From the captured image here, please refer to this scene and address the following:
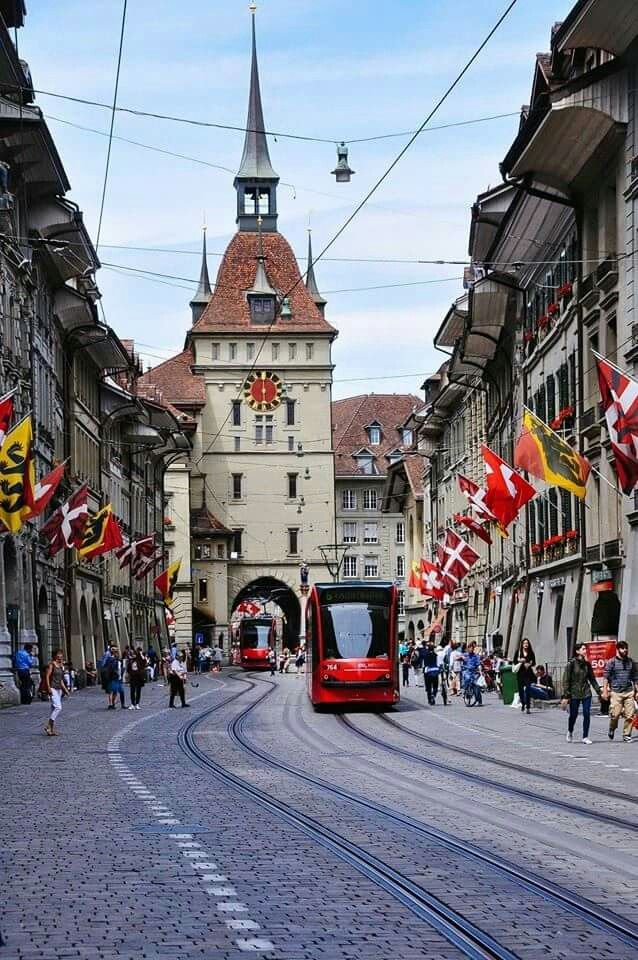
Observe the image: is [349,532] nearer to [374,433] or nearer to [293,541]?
[374,433]

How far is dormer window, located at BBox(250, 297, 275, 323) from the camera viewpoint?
12506 cm

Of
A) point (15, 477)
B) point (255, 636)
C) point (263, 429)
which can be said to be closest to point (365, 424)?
point (263, 429)

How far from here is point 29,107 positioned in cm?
4388

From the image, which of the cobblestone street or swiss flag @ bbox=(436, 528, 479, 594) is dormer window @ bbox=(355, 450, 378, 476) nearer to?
swiss flag @ bbox=(436, 528, 479, 594)

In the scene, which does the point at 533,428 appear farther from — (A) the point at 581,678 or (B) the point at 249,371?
(B) the point at 249,371

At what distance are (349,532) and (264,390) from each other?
17.7 meters

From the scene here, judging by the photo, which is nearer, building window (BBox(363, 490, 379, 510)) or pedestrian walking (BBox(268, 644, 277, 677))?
pedestrian walking (BBox(268, 644, 277, 677))

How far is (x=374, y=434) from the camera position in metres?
146

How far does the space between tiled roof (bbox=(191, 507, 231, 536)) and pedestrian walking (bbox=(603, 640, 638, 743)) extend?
91.7 meters

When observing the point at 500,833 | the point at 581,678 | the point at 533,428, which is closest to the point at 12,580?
the point at 533,428

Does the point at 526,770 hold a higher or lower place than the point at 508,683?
lower

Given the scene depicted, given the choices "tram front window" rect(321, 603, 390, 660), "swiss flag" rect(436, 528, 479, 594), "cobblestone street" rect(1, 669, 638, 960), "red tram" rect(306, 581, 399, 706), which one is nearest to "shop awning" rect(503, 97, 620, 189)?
"red tram" rect(306, 581, 399, 706)

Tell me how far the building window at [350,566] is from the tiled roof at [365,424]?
7.61 metres

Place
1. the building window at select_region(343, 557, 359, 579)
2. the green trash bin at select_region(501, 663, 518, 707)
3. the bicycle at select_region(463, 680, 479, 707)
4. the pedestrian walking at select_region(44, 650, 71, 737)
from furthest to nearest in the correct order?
the building window at select_region(343, 557, 359, 579), the bicycle at select_region(463, 680, 479, 707), the green trash bin at select_region(501, 663, 518, 707), the pedestrian walking at select_region(44, 650, 71, 737)
